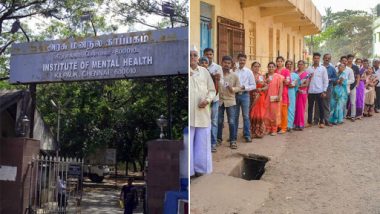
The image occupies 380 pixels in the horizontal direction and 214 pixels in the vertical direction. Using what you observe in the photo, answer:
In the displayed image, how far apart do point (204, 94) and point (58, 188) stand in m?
0.85

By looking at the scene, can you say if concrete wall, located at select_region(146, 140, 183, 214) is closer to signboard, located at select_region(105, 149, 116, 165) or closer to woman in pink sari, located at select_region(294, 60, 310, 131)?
signboard, located at select_region(105, 149, 116, 165)

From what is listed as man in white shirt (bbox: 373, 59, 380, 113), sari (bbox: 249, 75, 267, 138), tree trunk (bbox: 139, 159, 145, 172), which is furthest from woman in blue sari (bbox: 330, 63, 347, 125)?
tree trunk (bbox: 139, 159, 145, 172)

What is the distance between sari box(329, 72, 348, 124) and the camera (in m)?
1.42

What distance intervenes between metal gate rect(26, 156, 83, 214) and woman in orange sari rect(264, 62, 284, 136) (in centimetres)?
84

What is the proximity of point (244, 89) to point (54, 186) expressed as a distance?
3.10 feet

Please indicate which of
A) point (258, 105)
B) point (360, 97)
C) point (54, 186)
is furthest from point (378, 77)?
point (54, 186)

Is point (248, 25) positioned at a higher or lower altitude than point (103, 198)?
higher

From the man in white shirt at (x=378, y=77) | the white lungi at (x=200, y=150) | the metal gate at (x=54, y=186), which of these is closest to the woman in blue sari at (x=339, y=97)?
the man in white shirt at (x=378, y=77)

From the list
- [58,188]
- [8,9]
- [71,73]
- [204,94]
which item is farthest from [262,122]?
[8,9]

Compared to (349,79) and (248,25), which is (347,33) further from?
(248,25)

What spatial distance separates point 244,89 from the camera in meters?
1.42

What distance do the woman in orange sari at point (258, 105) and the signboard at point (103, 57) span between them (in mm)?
268

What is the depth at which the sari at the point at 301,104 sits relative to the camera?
58.6 inches

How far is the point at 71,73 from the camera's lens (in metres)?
1.68
